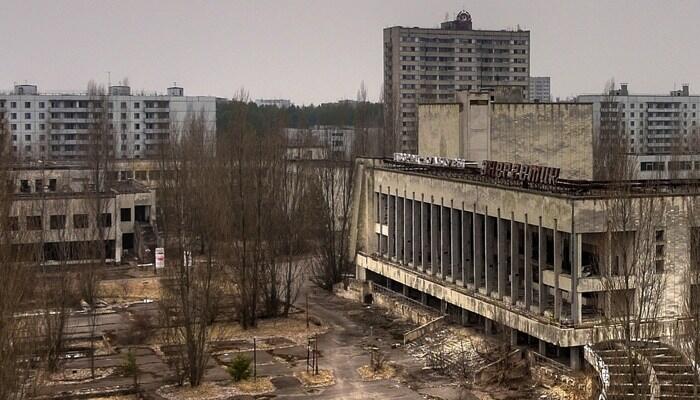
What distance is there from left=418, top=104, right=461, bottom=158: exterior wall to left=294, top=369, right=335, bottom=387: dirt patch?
1643cm

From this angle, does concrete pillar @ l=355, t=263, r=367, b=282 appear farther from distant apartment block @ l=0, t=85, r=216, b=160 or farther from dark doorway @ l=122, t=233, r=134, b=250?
distant apartment block @ l=0, t=85, r=216, b=160

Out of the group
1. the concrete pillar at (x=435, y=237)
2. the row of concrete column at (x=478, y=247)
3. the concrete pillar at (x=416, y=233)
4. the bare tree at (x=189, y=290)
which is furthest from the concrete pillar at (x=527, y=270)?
the bare tree at (x=189, y=290)

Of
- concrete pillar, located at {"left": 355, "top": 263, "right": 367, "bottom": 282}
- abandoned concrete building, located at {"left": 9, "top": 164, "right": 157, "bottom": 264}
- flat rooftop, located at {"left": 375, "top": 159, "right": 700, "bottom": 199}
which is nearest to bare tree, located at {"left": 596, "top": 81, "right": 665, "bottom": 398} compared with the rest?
flat rooftop, located at {"left": 375, "top": 159, "right": 700, "bottom": 199}

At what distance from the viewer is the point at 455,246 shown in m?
37.8

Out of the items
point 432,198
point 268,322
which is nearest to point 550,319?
point 432,198

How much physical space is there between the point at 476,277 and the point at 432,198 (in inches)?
193

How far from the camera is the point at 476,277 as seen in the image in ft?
118

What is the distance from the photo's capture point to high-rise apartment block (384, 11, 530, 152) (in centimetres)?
9988

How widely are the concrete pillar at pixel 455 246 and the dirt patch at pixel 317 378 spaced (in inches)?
325

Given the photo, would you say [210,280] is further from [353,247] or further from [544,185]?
[353,247]

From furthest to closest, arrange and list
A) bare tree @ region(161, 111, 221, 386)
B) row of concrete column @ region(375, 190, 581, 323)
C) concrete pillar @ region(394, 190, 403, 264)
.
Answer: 1. concrete pillar @ region(394, 190, 403, 264)
2. row of concrete column @ region(375, 190, 581, 323)
3. bare tree @ region(161, 111, 221, 386)

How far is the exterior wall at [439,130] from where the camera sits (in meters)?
44.9

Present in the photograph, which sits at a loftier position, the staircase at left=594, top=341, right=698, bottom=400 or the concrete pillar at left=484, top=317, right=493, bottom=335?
the staircase at left=594, top=341, right=698, bottom=400

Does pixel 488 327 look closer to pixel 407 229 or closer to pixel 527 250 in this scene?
pixel 527 250
